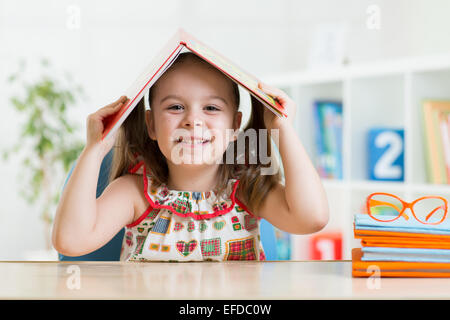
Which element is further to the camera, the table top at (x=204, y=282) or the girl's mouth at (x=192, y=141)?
the girl's mouth at (x=192, y=141)

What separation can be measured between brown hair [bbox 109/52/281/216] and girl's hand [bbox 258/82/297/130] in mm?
72

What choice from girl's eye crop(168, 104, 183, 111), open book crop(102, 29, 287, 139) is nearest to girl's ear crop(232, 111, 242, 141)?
girl's eye crop(168, 104, 183, 111)

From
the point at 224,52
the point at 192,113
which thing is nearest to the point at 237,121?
the point at 192,113

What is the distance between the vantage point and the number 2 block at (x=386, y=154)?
7.70 feet

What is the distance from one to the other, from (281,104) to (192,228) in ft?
0.98

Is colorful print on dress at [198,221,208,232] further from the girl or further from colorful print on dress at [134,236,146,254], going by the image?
colorful print on dress at [134,236,146,254]

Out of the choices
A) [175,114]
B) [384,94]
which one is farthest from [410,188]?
[175,114]

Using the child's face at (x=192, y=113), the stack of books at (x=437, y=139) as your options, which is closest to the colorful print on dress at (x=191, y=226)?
the child's face at (x=192, y=113)

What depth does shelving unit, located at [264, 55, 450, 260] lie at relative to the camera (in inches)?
86.5

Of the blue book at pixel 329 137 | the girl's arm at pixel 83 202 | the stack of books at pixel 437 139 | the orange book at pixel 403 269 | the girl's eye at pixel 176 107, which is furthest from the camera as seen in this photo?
the blue book at pixel 329 137

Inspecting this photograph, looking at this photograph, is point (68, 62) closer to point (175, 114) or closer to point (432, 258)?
point (175, 114)

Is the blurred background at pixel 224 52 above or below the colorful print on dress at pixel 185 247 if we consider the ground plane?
above

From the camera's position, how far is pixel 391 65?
231cm

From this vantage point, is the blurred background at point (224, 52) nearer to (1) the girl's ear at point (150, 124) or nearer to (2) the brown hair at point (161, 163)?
(2) the brown hair at point (161, 163)
